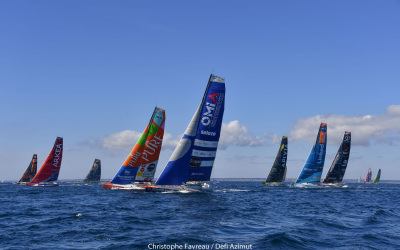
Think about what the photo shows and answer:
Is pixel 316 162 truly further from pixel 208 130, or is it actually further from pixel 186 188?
pixel 186 188

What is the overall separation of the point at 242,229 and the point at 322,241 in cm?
373

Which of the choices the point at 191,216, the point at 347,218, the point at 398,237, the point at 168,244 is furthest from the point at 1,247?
the point at 347,218

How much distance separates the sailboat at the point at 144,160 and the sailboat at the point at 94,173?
60.3 m

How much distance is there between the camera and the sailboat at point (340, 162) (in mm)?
61812

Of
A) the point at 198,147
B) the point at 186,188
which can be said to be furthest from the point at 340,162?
the point at 186,188

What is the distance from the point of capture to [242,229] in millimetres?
15625

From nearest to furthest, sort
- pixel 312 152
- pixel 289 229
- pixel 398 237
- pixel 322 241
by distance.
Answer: pixel 322 241, pixel 398 237, pixel 289 229, pixel 312 152

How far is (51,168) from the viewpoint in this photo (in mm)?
60219

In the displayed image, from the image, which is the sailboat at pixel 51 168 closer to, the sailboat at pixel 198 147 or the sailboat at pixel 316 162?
the sailboat at pixel 198 147

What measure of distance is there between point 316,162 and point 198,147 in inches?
1311

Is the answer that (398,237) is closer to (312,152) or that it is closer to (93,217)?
(93,217)

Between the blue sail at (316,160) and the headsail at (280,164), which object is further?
the headsail at (280,164)

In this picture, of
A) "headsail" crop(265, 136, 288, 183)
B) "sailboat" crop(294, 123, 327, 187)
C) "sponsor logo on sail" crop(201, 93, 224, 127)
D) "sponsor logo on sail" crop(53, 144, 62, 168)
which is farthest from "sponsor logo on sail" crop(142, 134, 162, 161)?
"headsail" crop(265, 136, 288, 183)

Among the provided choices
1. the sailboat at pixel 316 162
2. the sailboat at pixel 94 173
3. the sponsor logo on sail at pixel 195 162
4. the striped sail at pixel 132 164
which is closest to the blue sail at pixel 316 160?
the sailboat at pixel 316 162
